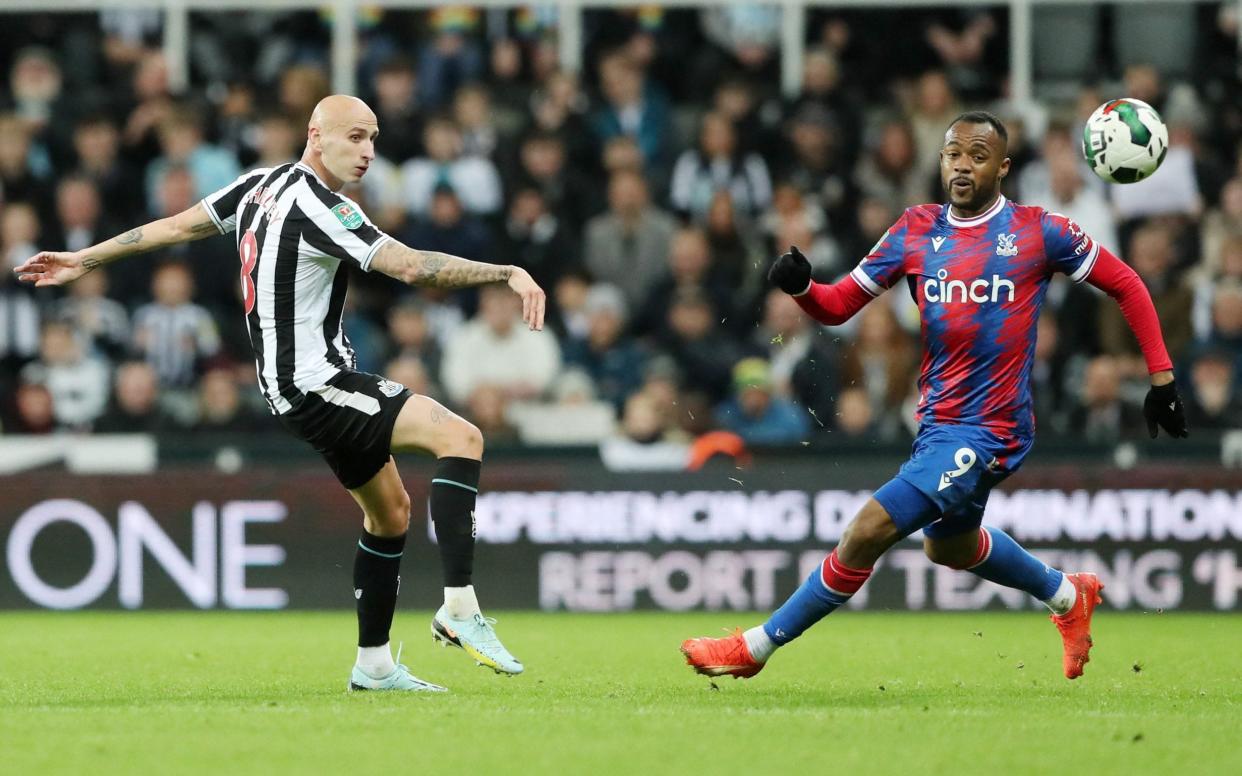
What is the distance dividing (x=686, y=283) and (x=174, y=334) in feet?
11.5

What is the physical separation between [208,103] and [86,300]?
2.08 m

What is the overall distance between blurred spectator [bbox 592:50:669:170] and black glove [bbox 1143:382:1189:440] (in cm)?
823

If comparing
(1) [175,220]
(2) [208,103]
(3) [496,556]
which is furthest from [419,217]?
(1) [175,220]

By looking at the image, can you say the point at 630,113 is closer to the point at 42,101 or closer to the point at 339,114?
the point at 42,101

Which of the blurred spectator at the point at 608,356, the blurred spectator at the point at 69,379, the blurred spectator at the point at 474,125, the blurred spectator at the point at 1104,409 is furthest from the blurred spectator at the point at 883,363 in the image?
the blurred spectator at the point at 69,379

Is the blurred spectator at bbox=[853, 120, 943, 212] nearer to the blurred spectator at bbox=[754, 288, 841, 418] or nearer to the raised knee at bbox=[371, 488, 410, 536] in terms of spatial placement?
the blurred spectator at bbox=[754, 288, 841, 418]

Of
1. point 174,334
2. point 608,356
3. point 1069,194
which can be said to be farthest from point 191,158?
point 1069,194

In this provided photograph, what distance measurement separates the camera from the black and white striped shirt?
7.22 m

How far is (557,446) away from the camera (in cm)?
1250

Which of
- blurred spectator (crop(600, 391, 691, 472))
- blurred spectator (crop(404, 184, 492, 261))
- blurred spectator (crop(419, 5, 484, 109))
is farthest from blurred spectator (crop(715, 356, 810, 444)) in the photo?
blurred spectator (crop(419, 5, 484, 109))

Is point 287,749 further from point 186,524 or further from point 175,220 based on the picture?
point 186,524

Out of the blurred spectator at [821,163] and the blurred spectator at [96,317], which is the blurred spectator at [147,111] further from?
the blurred spectator at [821,163]

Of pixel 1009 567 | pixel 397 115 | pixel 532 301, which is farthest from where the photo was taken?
pixel 397 115

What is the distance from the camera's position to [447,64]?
1561cm
